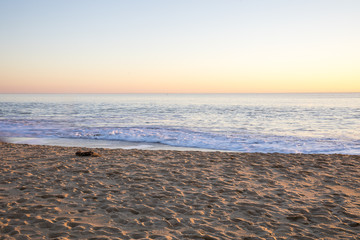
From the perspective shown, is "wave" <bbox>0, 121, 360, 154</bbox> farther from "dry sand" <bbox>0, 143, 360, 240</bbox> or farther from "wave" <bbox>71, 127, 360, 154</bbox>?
"dry sand" <bbox>0, 143, 360, 240</bbox>

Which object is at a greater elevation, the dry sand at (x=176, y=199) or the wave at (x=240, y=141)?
the dry sand at (x=176, y=199)

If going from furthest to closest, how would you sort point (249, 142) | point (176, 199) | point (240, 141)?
1. point (240, 141)
2. point (249, 142)
3. point (176, 199)

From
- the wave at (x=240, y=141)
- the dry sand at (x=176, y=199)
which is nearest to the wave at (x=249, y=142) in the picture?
the wave at (x=240, y=141)

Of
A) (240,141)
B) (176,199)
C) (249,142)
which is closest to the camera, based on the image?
(176,199)

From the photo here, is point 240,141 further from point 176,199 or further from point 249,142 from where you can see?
point 176,199

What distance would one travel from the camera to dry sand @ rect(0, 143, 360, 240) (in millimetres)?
4203

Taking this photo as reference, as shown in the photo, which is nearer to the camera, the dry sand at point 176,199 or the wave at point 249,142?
the dry sand at point 176,199

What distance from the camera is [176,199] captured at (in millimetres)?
5496

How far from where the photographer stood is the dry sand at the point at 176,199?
420 centimetres

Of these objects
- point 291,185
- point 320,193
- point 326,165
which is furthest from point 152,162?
point 326,165

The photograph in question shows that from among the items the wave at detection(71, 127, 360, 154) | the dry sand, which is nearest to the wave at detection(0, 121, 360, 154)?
the wave at detection(71, 127, 360, 154)

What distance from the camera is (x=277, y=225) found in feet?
14.6

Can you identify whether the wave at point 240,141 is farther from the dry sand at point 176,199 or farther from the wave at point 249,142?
the dry sand at point 176,199

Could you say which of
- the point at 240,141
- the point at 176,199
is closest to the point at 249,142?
the point at 240,141
